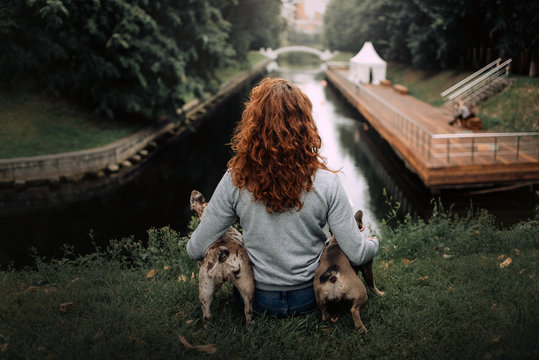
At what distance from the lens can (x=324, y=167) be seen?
8.94 ft

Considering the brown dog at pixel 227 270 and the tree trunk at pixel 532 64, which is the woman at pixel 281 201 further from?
the tree trunk at pixel 532 64

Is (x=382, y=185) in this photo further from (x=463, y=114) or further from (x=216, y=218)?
(x=216, y=218)

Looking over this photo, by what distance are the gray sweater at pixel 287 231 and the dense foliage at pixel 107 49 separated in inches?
497

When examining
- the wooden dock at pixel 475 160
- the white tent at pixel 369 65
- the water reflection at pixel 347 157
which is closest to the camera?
the water reflection at pixel 347 157

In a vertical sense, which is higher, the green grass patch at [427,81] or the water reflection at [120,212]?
the green grass patch at [427,81]

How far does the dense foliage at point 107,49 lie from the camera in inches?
570

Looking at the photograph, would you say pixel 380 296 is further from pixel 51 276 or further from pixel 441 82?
pixel 441 82

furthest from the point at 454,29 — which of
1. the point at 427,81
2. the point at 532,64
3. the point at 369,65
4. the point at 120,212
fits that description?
the point at 120,212

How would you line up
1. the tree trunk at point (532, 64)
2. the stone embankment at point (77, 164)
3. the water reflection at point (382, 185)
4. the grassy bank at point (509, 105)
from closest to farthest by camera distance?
the water reflection at point (382, 185)
the stone embankment at point (77, 164)
the grassy bank at point (509, 105)
the tree trunk at point (532, 64)

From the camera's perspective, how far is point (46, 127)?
15.7 meters

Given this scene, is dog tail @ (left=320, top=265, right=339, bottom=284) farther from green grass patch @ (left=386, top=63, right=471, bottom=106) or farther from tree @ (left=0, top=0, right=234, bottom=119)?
green grass patch @ (left=386, top=63, right=471, bottom=106)

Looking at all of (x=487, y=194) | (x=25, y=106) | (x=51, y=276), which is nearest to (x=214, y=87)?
(x=25, y=106)

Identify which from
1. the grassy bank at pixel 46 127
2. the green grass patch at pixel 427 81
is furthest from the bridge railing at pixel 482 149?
the green grass patch at pixel 427 81

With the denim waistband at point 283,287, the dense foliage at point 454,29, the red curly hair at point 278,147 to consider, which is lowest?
the denim waistband at point 283,287
